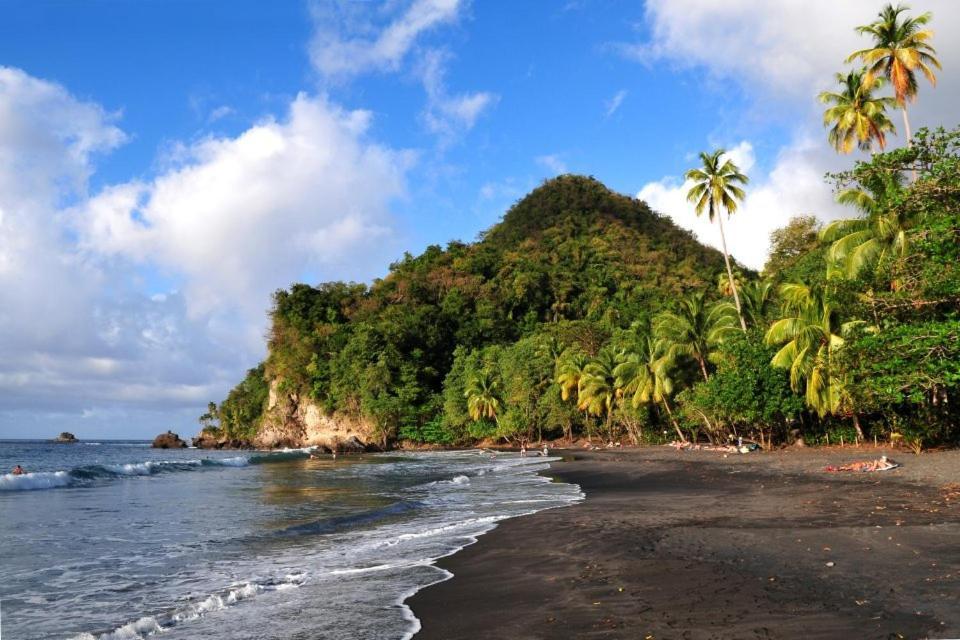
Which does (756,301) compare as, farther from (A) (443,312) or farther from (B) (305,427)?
(B) (305,427)

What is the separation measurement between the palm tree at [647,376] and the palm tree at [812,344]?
1212cm

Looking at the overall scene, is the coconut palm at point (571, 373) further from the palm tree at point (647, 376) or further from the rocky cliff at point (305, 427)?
the rocky cliff at point (305, 427)

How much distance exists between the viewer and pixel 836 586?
6.94 meters

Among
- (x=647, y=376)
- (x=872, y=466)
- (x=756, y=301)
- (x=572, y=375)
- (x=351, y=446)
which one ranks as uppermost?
(x=756, y=301)

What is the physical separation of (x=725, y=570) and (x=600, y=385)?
39475 millimetres

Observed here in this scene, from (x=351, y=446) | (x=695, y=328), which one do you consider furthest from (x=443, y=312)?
(x=695, y=328)

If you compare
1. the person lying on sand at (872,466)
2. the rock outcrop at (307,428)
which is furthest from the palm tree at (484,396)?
the person lying on sand at (872,466)

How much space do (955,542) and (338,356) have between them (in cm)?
7367

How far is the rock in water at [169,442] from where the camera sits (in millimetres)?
119750

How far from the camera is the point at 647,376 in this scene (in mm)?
40000

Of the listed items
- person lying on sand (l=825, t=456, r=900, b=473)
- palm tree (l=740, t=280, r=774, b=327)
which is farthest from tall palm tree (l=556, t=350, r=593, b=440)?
person lying on sand (l=825, t=456, r=900, b=473)

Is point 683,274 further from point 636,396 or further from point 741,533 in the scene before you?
point 741,533

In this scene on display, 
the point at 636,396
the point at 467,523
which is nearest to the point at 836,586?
the point at 467,523

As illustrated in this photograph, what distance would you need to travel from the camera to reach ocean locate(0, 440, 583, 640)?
7871 mm
